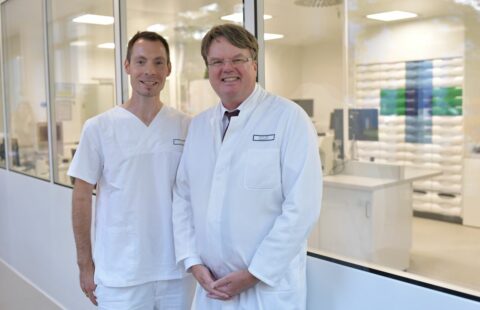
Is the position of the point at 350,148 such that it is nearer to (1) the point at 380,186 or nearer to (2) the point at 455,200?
(1) the point at 380,186

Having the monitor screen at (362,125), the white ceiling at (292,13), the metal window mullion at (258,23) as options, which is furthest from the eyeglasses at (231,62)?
the monitor screen at (362,125)

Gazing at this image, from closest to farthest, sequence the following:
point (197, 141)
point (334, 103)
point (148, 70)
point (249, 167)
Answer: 1. point (249, 167)
2. point (197, 141)
3. point (148, 70)
4. point (334, 103)

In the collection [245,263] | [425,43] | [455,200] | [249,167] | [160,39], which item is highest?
[425,43]

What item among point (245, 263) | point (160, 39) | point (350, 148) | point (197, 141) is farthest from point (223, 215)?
point (350, 148)

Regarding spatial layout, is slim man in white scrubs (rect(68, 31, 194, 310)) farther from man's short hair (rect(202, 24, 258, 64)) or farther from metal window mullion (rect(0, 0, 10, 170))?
metal window mullion (rect(0, 0, 10, 170))

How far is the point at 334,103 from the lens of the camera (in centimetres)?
519

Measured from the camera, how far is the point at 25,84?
178 inches

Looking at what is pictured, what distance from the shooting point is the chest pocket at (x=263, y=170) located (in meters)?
1.30

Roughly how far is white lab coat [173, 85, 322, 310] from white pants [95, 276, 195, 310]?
0.28m

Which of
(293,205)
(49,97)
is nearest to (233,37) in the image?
(293,205)

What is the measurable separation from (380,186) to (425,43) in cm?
268

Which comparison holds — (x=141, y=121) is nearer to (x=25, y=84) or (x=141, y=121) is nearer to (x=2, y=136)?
(x=25, y=84)

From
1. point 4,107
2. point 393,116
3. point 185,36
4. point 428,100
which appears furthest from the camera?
point 185,36

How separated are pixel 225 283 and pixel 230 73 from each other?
59 cm
